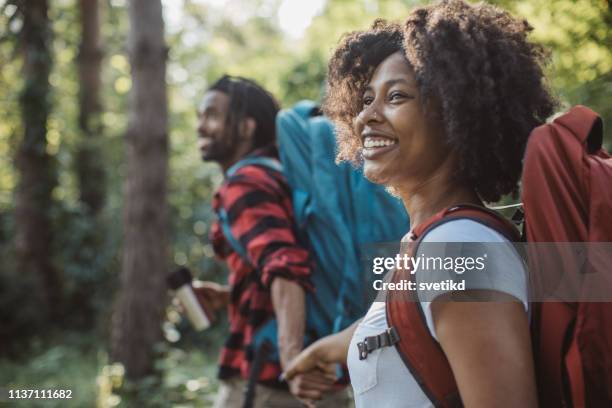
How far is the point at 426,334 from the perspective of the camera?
130 centimetres

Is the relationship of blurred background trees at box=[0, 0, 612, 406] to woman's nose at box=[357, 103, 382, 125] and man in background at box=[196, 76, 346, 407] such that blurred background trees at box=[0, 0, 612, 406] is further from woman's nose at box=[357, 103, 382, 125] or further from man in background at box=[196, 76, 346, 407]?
woman's nose at box=[357, 103, 382, 125]

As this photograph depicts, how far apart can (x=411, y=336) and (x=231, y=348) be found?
1.63 metres

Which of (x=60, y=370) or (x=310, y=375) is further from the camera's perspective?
(x=60, y=370)

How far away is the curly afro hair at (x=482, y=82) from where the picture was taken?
1.44m

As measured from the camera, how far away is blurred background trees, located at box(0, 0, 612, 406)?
6.05 meters

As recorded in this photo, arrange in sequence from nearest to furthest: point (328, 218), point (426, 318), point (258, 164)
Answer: point (426, 318)
point (328, 218)
point (258, 164)

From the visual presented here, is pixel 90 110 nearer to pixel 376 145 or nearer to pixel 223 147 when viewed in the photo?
pixel 223 147

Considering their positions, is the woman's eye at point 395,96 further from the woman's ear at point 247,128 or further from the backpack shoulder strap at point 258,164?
the woman's ear at point 247,128

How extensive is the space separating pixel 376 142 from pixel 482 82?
293mm

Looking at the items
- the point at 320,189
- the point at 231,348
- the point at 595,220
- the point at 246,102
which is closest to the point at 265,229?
the point at 320,189

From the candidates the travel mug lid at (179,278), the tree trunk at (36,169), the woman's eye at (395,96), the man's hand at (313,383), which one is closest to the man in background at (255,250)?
the man's hand at (313,383)

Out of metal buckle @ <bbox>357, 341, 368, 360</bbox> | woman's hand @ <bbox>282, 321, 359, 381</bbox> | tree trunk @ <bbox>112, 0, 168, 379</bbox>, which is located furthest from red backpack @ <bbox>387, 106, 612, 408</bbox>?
tree trunk @ <bbox>112, 0, 168, 379</bbox>

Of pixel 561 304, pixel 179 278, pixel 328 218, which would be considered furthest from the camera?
pixel 179 278

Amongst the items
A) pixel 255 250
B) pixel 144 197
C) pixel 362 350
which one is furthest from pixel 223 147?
pixel 144 197
